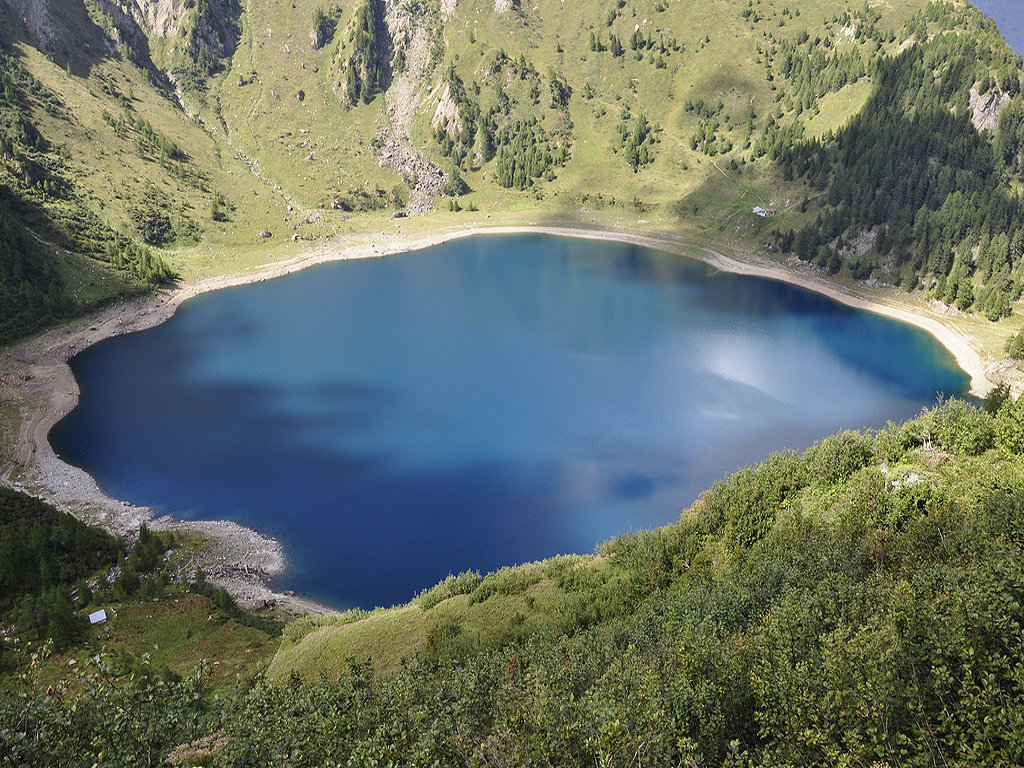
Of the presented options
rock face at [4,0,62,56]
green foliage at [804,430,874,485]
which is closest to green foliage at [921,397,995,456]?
Result: green foliage at [804,430,874,485]

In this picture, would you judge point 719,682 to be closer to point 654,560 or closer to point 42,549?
point 654,560

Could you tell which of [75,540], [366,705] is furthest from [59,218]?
[366,705]

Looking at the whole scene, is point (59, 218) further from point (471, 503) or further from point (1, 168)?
point (471, 503)

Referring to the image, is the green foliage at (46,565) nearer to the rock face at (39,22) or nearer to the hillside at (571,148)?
the hillside at (571,148)

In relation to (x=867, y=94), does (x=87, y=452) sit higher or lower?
lower

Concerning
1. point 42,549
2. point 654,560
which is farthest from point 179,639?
point 654,560

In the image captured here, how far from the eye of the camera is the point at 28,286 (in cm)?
9631

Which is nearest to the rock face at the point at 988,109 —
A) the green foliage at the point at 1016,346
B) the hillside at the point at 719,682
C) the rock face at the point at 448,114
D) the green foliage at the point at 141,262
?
the green foliage at the point at 1016,346

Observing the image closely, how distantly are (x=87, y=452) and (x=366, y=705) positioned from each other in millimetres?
64317

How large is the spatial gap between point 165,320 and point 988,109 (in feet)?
530

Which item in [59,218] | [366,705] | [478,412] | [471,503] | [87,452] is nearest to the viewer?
[366,705]

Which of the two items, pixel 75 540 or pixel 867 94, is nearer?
pixel 75 540

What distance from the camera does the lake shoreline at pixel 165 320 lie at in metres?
51.8

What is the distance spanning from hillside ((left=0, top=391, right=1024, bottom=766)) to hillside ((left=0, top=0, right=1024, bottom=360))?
278 ft
